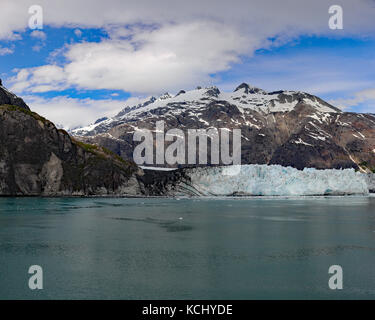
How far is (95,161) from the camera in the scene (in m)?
145

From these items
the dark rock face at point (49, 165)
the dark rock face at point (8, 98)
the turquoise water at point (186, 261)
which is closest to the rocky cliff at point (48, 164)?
the dark rock face at point (49, 165)

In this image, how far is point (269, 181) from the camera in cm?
11844

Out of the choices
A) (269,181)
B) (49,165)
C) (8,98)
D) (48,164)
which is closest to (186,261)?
(269,181)

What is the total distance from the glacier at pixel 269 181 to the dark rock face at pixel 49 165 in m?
29.4

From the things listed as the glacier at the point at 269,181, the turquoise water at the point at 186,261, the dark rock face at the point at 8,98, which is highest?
the dark rock face at the point at 8,98

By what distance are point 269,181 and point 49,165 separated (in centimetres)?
7052

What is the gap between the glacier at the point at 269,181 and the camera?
386 feet

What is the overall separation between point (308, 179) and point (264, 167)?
13824 millimetres

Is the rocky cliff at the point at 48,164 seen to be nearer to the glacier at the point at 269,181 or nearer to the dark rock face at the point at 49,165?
the dark rock face at the point at 49,165

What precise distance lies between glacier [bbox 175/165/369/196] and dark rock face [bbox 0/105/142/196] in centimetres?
2936

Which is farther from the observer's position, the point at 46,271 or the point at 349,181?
the point at 349,181

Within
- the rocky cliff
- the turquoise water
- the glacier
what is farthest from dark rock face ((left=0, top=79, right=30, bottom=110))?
the turquoise water
